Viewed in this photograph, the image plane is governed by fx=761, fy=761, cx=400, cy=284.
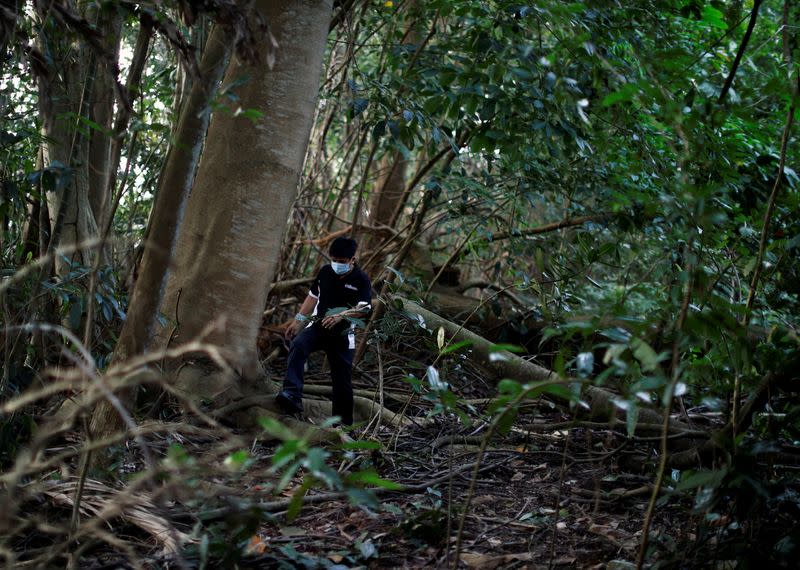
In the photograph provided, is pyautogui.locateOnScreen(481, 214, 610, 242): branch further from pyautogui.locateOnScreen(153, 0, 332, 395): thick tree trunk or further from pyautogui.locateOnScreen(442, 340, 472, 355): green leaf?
pyautogui.locateOnScreen(442, 340, 472, 355): green leaf

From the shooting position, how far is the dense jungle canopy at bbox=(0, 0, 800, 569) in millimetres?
2383

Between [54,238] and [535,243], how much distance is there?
406 cm

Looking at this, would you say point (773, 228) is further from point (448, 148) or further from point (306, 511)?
point (448, 148)

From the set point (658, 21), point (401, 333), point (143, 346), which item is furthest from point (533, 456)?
point (658, 21)

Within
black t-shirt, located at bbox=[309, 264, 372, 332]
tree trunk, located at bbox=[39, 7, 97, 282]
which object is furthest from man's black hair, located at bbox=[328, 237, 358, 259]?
tree trunk, located at bbox=[39, 7, 97, 282]

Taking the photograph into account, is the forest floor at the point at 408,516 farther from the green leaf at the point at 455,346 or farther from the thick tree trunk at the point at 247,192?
the thick tree trunk at the point at 247,192

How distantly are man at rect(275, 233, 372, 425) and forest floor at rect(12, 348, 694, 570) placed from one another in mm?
845

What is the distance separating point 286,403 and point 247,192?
4.71 feet

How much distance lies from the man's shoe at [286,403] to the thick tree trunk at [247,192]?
35 centimetres

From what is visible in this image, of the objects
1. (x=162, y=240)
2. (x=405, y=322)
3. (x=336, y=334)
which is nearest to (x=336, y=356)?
(x=336, y=334)

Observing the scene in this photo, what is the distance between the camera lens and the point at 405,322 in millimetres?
5270

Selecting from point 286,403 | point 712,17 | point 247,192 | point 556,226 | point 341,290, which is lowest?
point 286,403

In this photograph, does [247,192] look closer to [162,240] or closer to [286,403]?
[162,240]

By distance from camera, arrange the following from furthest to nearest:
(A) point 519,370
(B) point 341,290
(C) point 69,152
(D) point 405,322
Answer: (A) point 519,370
(B) point 341,290
(D) point 405,322
(C) point 69,152
